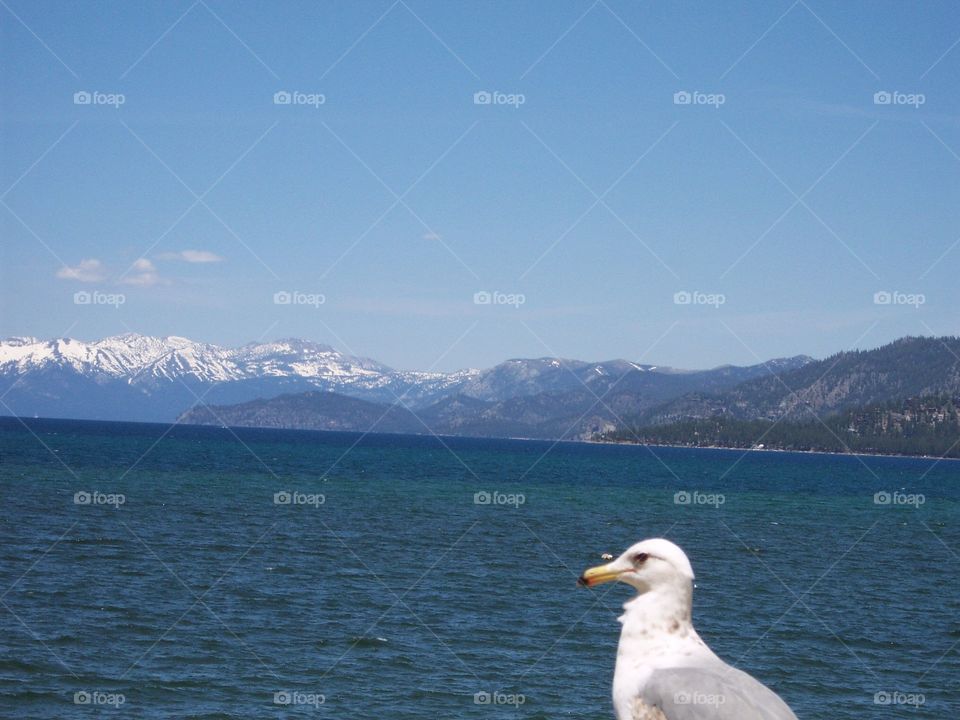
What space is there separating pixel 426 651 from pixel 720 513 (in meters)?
53.7

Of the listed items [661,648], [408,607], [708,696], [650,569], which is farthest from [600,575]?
[408,607]

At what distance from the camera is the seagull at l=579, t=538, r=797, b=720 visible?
5.99m

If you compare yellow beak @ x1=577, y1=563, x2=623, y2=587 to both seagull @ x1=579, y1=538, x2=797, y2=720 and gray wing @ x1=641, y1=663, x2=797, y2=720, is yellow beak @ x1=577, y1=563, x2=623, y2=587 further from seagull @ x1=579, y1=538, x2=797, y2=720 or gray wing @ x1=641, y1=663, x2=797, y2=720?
gray wing @ x1=641, y1=663, x2=797, y2=720

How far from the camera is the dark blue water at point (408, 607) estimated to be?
904 inches

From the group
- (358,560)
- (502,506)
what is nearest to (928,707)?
(358,560)

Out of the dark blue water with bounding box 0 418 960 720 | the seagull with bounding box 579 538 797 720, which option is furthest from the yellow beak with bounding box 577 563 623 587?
the dark blue water with bounding box 0 418 960 720

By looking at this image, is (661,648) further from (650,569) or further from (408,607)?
(408,607)

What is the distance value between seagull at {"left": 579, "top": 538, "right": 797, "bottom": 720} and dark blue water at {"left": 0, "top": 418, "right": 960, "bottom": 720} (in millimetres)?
16329

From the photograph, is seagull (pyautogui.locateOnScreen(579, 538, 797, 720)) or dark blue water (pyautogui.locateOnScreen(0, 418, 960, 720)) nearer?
seagull (pyautogui.locateOnScreen(579, 538, 797, 720))

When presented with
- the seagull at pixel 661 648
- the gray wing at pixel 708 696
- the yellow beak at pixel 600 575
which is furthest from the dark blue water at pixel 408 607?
the yellow beak at pixel 600 575

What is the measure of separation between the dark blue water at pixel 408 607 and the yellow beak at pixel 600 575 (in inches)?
652

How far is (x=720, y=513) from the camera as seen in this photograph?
7706 cm

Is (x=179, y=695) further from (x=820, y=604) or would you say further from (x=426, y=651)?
(x=820, y=604)

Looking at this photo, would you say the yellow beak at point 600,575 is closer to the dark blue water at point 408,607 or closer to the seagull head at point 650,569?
the seagull head at point 650,569
